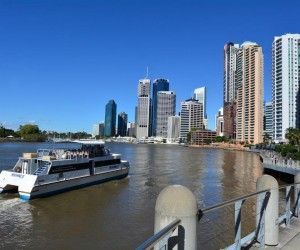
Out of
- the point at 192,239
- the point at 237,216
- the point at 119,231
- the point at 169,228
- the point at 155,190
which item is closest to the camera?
the point at 169,228

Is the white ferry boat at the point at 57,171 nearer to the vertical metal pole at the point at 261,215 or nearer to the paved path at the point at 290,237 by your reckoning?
the paved path at the point at 290,237

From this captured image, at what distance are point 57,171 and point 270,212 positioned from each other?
114 ft

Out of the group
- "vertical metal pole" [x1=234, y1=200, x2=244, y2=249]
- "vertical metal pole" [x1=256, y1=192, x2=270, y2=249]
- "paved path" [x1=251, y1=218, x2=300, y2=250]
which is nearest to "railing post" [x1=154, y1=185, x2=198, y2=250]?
"vertical metal pole" [x1=234, y1=200, x2=244, y2=249]

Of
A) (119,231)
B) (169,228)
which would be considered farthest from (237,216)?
(119,231)

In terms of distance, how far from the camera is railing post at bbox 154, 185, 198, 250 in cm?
587

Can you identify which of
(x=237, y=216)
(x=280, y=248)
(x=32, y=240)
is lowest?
(x=32, y=240)

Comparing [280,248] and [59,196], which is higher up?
[280,248]

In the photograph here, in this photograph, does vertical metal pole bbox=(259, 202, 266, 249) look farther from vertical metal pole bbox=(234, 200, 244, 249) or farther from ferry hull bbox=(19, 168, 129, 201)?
ferry hull bbox=(19, 168, 129, 201)

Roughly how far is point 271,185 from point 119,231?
17.0 metres

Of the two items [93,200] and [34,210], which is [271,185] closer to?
[34,210]

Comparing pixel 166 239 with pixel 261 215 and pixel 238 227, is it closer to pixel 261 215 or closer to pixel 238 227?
pixel 238 227

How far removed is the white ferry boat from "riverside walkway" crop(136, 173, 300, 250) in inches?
1173

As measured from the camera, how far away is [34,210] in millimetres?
32688

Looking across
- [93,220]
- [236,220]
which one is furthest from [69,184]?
[236,220]
